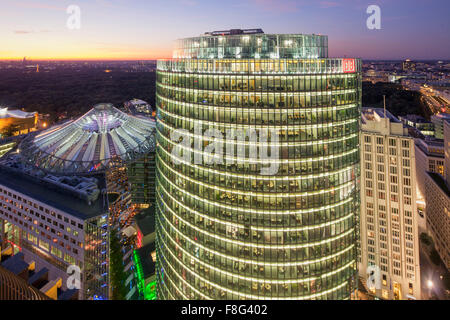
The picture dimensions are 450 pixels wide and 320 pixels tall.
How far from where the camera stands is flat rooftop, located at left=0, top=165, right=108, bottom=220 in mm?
59594

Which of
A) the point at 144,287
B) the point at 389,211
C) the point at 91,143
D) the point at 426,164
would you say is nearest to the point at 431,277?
the point at 389,211

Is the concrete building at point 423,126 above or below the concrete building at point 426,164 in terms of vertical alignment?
above

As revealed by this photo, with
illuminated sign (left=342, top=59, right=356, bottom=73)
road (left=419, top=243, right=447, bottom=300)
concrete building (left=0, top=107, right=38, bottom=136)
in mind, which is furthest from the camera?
concrete building (left=0, top=107, right=38, bottom=136)

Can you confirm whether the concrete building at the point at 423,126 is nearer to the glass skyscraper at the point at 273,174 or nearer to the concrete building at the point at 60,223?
the glass skyscraper at the point at 273,174

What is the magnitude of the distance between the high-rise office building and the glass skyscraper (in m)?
31.4

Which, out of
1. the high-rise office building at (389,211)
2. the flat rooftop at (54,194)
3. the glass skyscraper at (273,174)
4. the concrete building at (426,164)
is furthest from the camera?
the concrete building at (426,164)

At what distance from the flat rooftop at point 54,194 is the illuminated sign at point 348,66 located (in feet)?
176

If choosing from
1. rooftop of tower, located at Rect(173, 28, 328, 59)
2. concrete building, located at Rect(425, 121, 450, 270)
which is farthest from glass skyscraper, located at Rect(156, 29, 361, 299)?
concrete building, located at Rect(425, 121, 450, 270)

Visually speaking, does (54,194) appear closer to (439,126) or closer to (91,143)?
(91,143)

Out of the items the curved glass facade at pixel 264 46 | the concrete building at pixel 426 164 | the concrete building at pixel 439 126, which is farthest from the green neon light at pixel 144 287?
the concrete building at pixel 439 126

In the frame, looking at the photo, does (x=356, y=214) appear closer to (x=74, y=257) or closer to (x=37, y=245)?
(x=74, y=257)

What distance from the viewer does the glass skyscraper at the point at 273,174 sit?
3966 centimetres

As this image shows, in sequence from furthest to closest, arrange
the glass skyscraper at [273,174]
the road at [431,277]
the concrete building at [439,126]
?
the concrete building at [439,126] → the road at [431,277] → the glass skyscraper at [273,174]

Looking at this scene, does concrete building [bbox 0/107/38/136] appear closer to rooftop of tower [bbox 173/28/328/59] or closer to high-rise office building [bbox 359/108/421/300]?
rooftop of tower [bbox 173/28/328/59]
